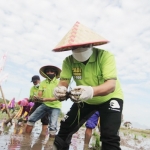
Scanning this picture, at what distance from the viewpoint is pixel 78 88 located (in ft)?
8.77

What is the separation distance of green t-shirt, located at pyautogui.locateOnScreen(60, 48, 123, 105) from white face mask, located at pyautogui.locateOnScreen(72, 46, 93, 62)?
0.21 feet

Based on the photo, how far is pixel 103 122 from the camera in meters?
3.01

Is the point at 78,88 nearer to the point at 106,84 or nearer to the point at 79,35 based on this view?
the point at 106,84

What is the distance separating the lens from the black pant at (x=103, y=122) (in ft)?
9.36

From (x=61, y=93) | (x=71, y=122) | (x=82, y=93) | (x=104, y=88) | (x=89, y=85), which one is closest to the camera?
(x=82, y=93)

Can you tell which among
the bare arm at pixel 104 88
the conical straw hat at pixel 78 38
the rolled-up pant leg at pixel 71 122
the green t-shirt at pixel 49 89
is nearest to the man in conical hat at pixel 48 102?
the green t-shirt at pixel 49 89

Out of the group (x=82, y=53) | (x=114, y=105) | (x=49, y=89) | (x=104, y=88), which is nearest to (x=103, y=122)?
(x=114, y=105)

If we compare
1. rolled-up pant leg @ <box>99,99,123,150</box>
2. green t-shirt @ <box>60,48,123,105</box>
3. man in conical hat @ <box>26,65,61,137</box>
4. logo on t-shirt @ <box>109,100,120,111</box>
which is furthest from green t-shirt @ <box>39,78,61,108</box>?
logo on t-shirt @ <box>109,100,120,111</box>

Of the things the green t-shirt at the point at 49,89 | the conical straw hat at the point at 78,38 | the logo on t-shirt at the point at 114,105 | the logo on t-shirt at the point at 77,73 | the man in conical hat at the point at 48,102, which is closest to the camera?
the conical straw hat at the point at 78,38

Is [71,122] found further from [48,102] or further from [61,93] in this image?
[48,102]

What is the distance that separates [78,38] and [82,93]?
67cm

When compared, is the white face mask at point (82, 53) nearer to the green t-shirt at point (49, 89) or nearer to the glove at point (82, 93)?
the glove at point (82, 93)

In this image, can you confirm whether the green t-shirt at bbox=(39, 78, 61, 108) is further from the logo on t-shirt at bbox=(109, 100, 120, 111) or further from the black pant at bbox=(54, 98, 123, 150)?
the logo on t-shirt at bbox=(109, 100, 120, 111)

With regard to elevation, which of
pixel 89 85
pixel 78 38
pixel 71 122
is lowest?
pixel 71 122
